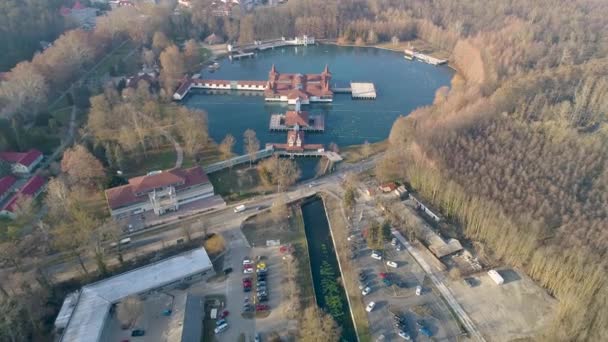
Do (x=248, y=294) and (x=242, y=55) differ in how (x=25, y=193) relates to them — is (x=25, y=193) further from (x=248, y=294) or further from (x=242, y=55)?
(x=242, y=55)

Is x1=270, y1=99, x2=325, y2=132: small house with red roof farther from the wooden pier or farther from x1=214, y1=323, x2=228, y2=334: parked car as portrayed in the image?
x1=214, y1=323, x2=228, y2=334: parked car

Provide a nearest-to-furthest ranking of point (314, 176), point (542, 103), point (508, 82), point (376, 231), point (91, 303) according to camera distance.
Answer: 1. point (91, 303)
2. point (376, 231)
3. point (314, 176)
4. point (542, 103)
5. point (508, 82)

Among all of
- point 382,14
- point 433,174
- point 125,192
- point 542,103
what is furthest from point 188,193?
point 382,14

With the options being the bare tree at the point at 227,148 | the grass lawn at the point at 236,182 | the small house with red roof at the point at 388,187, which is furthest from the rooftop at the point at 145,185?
the small house with red roof at the point at 388,187

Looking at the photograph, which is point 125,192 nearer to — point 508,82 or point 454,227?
point 454,227

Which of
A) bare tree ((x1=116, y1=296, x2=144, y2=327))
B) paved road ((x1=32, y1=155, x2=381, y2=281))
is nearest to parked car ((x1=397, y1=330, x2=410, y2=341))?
paved road ((x1=32, y1=155, x2=381, y2=281))
